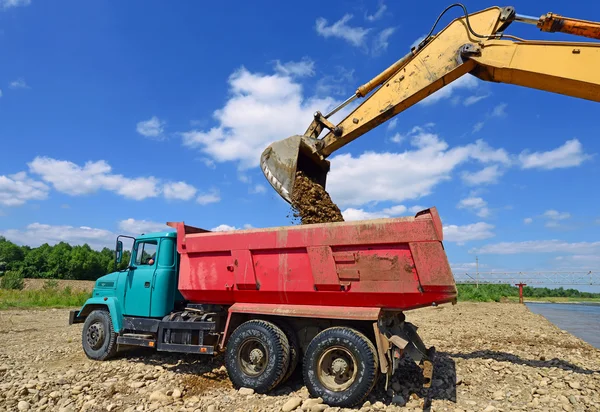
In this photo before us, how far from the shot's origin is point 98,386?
5.98 meters

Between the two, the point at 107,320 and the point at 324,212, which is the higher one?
the point at 324,212

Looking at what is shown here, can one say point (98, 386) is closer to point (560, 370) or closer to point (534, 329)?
point (560, 370)

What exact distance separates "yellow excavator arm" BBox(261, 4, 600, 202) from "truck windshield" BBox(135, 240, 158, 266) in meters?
2.59

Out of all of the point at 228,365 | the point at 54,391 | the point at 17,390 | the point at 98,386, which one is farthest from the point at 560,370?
the point at 17,390

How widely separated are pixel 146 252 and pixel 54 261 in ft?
204

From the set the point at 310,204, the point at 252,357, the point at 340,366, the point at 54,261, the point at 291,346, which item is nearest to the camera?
the point at 340,366

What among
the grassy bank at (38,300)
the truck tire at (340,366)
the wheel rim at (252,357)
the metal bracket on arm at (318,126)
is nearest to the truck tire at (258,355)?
the wheel rim at (252,357)

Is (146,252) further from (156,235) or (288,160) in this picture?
(288,160)

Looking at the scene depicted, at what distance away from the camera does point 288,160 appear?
741 centimetres

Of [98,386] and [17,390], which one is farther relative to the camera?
[98,386]

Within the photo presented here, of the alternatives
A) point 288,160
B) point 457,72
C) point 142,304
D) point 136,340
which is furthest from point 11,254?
point 457,72

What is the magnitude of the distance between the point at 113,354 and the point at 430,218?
253 inches

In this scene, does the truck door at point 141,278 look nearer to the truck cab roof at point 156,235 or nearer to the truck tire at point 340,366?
the truck cab roof at point 156,235

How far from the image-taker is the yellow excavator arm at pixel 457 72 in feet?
18.1
